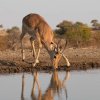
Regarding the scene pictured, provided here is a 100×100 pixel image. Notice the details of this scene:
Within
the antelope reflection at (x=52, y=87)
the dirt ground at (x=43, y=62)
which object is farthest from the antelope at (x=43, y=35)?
the antelope reflection at (x=52, y=87)

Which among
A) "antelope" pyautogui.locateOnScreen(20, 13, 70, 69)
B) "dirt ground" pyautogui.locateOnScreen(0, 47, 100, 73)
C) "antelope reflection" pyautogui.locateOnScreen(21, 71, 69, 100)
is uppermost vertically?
"antelope" pyautogui.locateOnScreen(20, 13, 70, 69)

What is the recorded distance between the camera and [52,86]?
1586 centimetres

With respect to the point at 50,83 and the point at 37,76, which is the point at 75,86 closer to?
the point at 50,83

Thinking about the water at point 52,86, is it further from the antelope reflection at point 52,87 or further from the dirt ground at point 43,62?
the dirt ground at point 43,62

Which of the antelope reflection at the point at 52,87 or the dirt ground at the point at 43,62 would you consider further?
the dirt ground at the point at 43,62

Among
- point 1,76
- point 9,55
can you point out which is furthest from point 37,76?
point 9,55

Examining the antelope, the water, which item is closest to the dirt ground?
the antelope

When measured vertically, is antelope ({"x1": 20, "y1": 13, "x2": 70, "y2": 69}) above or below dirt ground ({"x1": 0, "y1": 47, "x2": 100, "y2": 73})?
above

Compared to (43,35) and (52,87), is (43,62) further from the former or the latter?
(52,87)

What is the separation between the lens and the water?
13875 millimetres

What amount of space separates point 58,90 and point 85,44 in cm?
1769

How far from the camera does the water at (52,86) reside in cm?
1388

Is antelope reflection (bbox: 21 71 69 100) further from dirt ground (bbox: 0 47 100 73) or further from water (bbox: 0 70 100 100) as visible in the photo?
dirt ground (bbox: 0 47 100 73)

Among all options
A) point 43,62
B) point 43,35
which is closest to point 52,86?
point 43,35
